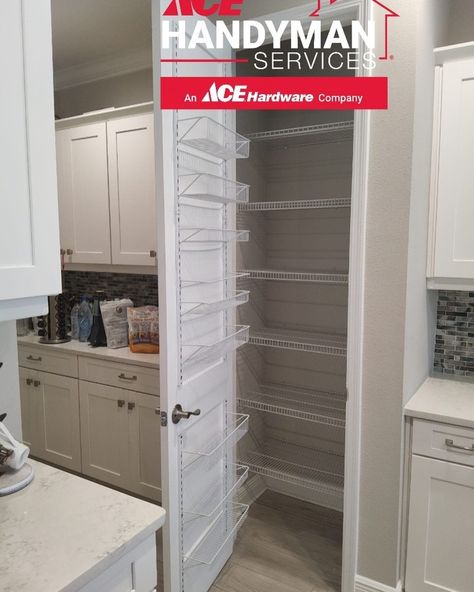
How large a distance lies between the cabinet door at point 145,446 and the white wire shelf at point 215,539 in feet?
1.74

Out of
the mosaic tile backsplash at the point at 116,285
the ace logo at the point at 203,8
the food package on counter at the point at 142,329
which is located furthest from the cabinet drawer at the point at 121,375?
the ace logo at the point at 203,8

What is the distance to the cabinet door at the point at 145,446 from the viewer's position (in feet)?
8.25

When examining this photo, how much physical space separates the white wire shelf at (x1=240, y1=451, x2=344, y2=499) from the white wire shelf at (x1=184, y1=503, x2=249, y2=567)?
341 mm

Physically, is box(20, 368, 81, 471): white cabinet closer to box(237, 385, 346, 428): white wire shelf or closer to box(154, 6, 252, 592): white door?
box(237, 385, 346, 428): white wire shelf

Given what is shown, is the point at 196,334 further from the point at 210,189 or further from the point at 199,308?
the point at 210,189

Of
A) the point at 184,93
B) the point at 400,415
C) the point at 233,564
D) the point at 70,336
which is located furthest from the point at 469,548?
the point at 70,336

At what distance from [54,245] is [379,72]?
1.40m

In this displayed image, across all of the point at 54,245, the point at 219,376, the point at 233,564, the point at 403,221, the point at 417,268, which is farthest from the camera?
the point at 233,564

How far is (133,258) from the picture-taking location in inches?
108

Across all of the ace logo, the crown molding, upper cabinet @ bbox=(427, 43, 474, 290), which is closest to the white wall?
the ace logo

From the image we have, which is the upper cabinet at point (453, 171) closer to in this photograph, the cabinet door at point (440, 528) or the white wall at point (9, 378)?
the cabinet door at point (440, 528)

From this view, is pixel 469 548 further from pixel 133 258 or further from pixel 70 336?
pixel 70 336

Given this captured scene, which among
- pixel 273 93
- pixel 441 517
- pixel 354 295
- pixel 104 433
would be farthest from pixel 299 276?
pixel 104 433

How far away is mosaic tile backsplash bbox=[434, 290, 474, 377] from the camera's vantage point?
2.23 meters
